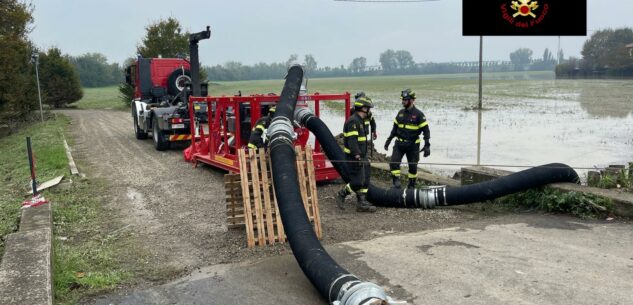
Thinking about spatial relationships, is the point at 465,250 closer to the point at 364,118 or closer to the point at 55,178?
the point at 364,118

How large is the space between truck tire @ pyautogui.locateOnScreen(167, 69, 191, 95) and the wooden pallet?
35.8ft

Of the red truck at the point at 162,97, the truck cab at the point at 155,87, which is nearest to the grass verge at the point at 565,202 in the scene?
the red truck at the point at 162,97

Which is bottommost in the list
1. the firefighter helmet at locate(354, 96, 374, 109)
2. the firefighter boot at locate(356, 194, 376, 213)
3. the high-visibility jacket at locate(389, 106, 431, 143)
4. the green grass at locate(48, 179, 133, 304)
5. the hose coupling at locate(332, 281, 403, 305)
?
the green grass at locate(48, 179, 133, 304)

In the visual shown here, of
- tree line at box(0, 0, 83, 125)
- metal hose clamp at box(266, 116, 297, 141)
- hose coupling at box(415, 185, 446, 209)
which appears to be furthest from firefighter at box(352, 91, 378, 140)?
tree line at box(0, 0, 83, 125)

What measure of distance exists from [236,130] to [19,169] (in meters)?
6.23

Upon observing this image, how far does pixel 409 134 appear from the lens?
812cm

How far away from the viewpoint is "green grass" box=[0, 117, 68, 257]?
25.4ft

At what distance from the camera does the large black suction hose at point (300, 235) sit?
3.99m

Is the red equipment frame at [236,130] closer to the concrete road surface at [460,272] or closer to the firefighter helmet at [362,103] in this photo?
the firefighter helmet at [362,103]

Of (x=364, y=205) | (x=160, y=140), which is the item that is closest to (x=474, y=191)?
(x=364, y=205)

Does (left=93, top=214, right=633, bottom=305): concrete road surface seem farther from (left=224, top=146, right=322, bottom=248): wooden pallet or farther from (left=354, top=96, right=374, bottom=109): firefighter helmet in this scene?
(left=354, top=96, right=374, bottom=109): firefighter helmet

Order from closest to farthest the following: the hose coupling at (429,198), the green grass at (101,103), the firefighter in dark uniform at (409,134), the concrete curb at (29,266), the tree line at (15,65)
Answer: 1. the concrete curb at (29,266)
2. the hose coupling at (429,198)
3. the firefighter in dark uniform at (409,134)
4. the tree line at (15,65)
5. the green grass at (101,103)

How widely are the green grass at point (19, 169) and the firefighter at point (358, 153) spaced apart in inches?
173

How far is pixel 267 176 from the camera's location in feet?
20.3
